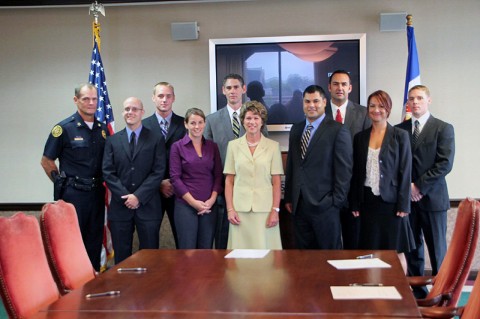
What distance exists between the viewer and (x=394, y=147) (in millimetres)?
3639

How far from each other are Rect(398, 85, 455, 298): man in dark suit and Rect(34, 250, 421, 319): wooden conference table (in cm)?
148

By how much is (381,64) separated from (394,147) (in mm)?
2097

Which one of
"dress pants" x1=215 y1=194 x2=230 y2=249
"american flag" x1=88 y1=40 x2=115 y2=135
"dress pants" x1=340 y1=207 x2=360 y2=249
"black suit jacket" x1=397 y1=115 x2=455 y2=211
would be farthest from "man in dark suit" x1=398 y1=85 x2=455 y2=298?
"american flag" x1=88 y1=40 x2=115 y2=135

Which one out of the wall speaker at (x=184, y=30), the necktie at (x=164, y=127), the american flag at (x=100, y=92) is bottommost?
the necktie at (x=164, y=127)

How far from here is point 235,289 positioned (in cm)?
208

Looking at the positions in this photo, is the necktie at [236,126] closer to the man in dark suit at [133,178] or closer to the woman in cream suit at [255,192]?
the woman in cream suit at [255,192]

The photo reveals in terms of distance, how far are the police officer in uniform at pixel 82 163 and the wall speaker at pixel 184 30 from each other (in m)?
1.68

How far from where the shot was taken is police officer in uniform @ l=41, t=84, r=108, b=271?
13.5 ft

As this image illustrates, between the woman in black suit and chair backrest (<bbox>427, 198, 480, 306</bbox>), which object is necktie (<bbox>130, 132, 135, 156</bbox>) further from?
chair backrest (<bbox>427, 198, 480, 306</bbox>)

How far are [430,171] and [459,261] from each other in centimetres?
177

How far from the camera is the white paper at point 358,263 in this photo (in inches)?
94.6

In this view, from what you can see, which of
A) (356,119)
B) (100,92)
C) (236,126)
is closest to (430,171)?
(356,119)

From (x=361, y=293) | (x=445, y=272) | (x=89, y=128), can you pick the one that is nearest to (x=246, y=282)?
(x=361, y=293)

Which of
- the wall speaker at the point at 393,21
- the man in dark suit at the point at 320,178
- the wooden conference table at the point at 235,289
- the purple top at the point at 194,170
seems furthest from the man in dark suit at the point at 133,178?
the wall speaker at the point at 393,21
